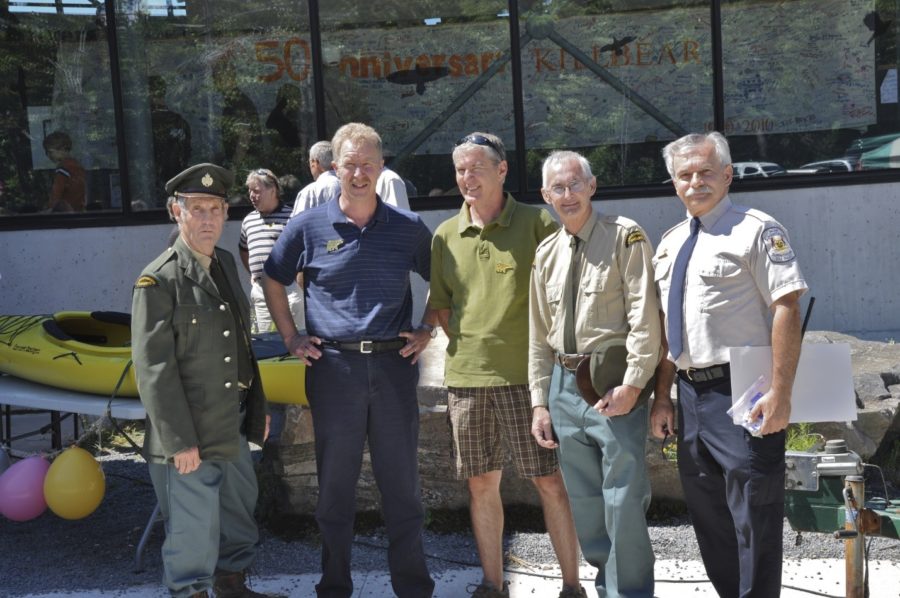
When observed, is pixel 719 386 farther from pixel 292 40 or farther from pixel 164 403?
pixel 292 40

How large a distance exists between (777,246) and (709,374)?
A: 485mm

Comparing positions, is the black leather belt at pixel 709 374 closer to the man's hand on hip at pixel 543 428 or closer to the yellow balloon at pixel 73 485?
the man's hand on hip at pixel 543 428

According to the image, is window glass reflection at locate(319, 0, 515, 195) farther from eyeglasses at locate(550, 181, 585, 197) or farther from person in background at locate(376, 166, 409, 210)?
eyeglasses at locate(550, 181, 585, 197)

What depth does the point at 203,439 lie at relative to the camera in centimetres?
402

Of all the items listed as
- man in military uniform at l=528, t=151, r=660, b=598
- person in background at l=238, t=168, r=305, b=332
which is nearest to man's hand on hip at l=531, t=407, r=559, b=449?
man in military uniform at l=528, t=151, r=660, b=598

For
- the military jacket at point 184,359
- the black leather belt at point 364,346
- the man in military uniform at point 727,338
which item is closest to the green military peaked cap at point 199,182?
the military jacket at point 184,359

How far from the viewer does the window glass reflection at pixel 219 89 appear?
30.2ft

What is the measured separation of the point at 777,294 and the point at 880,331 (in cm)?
608

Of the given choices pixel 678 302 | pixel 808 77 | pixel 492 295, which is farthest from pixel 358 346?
pixel 808 77

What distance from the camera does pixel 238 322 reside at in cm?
422

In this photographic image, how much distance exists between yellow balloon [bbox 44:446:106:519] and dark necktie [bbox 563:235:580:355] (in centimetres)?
231

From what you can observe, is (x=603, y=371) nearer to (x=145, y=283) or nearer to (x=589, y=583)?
(x=589, y=583)

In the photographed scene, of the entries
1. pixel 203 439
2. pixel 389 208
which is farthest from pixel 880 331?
pixel 203 439

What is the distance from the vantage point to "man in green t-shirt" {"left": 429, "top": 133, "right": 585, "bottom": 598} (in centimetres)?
416
